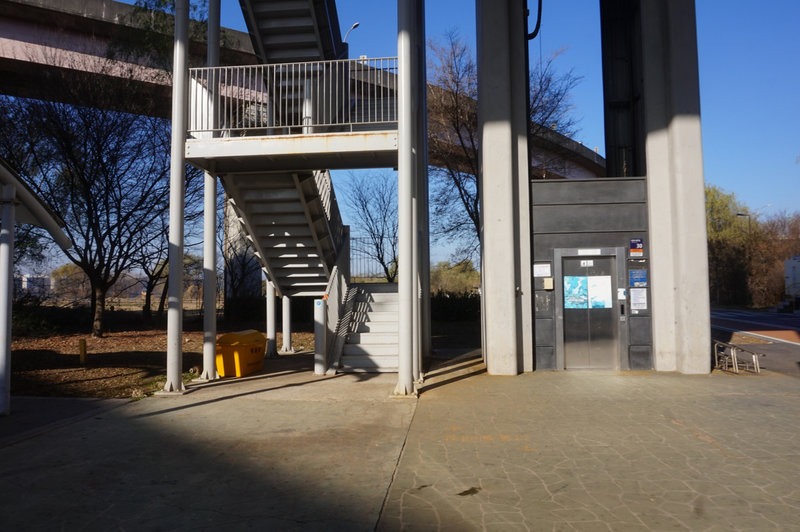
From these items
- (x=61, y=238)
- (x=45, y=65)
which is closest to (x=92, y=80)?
(x=45, y=65)

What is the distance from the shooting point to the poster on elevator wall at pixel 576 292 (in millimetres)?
10078

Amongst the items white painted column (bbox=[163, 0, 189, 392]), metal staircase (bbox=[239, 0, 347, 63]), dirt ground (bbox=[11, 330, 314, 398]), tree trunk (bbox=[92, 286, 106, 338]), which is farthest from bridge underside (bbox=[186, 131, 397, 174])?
tree trunk (bbox=[92, 286, 106, 338])

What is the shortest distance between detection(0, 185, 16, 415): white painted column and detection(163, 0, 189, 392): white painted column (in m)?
2.01

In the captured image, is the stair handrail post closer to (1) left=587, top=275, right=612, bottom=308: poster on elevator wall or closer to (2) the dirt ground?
(2) the dirt ground

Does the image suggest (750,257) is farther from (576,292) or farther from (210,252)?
(210,252)

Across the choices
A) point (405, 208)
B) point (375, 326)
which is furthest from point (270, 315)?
point (405, 208)

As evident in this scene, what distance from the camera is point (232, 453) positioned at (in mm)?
5316

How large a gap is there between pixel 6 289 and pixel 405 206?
558 cm

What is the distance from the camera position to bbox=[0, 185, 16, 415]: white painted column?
6789 mm

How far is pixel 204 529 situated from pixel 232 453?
1.72 m

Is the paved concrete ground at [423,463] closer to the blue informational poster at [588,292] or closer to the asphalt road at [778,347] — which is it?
the blue informational poster at [588,292]

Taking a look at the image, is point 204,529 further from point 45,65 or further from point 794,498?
point 45,65

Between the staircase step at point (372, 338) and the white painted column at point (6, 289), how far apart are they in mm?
5819

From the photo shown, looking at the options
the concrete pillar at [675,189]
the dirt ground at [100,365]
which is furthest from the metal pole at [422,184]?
the concrete pillar at [675,189]
